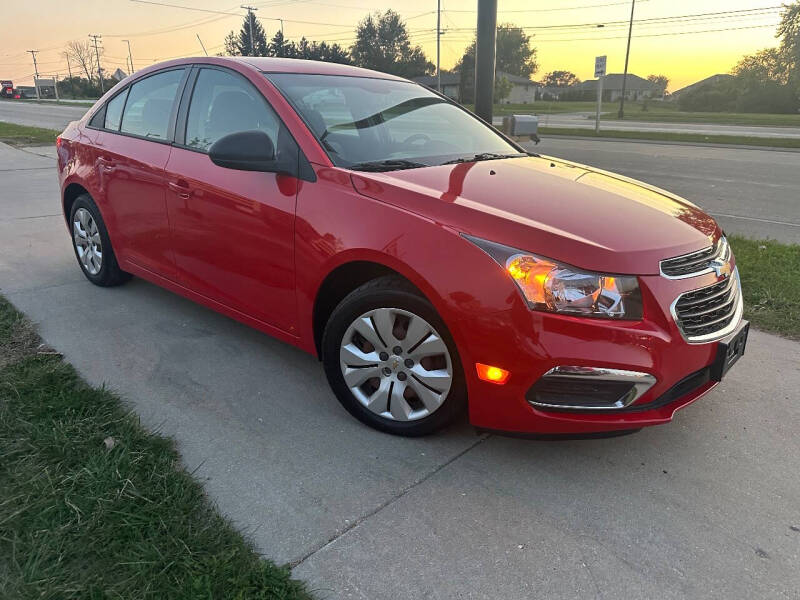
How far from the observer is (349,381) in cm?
292

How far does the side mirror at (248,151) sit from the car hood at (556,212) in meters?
0.46

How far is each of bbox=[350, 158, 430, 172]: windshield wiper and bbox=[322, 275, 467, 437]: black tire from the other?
0.59 metres

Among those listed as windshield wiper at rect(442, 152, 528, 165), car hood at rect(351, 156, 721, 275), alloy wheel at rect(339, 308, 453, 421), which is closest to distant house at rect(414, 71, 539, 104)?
windshield wiper at rect(442, 152, 528, 165)

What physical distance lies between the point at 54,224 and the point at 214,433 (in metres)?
5.56

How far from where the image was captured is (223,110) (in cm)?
356

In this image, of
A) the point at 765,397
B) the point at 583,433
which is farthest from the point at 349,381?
the point at 765,397

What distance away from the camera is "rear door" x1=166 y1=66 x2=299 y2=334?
3086 millimetres

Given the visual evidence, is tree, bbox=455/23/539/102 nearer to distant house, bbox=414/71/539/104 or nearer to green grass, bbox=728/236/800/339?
distant house, bbox=414/71/539/104

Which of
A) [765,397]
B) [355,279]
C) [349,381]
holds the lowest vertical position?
[765,397]

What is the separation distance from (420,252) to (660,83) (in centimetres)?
11073

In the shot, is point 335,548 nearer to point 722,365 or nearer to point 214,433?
point 214,433

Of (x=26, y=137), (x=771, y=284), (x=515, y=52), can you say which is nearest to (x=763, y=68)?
(x=515, y=52)

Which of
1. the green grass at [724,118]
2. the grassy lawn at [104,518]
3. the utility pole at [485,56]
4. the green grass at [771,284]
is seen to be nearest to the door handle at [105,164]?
the grassy lawn at [104,518]

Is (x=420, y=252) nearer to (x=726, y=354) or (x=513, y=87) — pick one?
(x=726, y=354)
